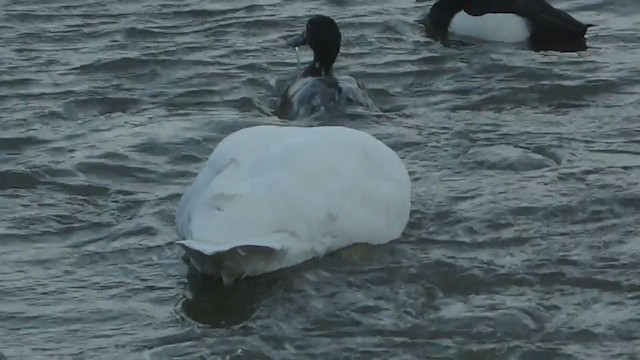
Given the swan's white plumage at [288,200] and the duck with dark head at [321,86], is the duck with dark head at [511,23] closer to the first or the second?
the duck with dark head at [321,86]

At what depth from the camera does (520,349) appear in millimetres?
6070

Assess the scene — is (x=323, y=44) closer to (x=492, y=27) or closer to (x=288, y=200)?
(x=492, y=27)

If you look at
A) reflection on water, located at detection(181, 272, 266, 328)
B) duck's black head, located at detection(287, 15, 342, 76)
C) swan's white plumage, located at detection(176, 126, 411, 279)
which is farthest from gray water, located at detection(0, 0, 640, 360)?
duck's black head, located at detection(287, 15, 342, 76)

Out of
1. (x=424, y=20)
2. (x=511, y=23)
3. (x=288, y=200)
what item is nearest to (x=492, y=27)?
(x=511, y=23)

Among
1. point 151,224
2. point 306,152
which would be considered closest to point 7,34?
point 151,224

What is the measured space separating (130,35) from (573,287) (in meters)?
5.33

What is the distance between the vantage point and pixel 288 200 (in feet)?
22.0

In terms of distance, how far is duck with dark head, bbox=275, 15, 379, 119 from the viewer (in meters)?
9.53

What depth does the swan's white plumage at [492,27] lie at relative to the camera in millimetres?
11734

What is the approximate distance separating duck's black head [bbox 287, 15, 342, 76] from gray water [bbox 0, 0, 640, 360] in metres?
0.27

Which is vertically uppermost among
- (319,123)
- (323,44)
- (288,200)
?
(288,200)

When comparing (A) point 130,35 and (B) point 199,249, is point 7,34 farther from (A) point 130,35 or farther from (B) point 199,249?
(B) point 199,249

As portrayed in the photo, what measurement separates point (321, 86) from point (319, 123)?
0.32 meters

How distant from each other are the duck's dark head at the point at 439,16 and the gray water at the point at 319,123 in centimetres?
18
